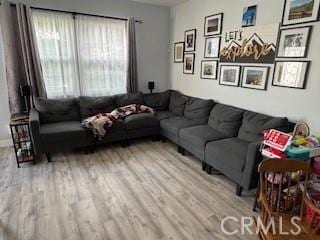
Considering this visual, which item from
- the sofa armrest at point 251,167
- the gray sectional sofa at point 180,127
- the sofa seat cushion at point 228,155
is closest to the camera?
the sofa armrest at point 251,167

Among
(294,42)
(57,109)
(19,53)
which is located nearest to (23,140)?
(57,109)

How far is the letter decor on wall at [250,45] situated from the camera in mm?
2646

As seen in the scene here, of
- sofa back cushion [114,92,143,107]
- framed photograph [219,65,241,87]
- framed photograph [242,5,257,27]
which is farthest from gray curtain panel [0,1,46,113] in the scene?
framed photograph [242,5,257,27]

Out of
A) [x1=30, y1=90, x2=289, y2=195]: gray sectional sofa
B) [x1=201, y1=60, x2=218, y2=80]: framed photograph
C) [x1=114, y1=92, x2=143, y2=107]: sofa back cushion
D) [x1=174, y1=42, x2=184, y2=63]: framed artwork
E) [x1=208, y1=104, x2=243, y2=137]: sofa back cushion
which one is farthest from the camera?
[x1=174, y1=42, x2=184, y2=63]: framed artwork

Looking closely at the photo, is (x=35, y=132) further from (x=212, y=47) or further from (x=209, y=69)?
(x=212, y=47)

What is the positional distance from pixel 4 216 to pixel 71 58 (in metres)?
2.72

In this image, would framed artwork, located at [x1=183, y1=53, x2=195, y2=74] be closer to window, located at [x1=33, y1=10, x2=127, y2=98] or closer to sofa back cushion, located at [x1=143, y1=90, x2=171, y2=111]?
sofa back cushion, located at [x1=143, y1=90, x2=171, y2=111]

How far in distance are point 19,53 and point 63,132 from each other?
1.55m

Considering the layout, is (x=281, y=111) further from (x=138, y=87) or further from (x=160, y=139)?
(x=138, y=87)

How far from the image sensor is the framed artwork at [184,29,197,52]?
3939 mm

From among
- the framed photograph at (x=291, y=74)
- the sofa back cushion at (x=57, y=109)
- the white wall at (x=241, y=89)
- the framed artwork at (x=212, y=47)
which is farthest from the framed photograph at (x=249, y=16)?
the sofa back cushion at (x=57, y=109)

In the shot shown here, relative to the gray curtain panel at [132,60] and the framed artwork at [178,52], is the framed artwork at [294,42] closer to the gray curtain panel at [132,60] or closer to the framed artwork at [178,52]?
the framed artwork at [178,52]

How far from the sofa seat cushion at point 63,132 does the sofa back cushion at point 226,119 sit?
197 cm

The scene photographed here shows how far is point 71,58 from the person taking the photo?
378 centimetres
